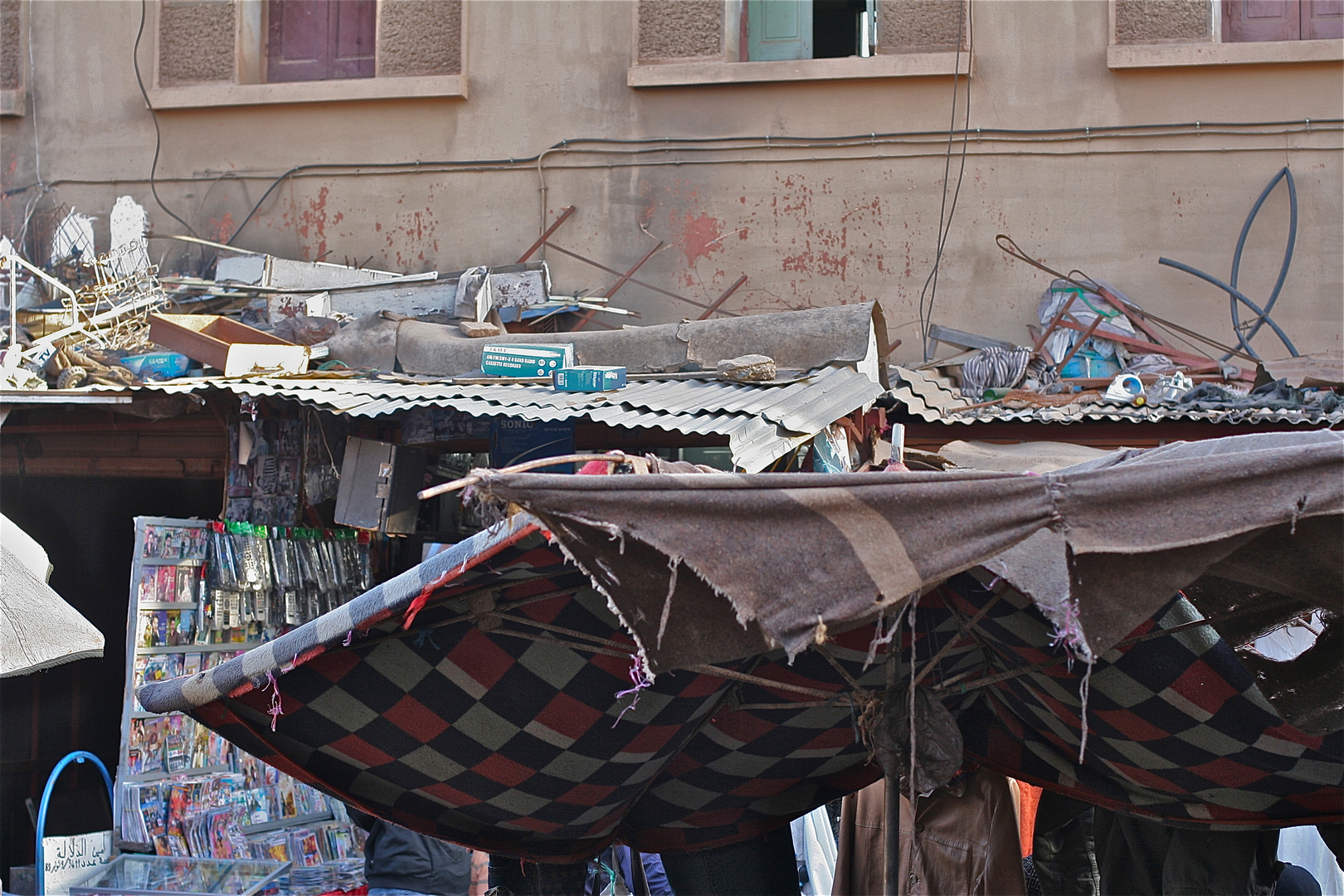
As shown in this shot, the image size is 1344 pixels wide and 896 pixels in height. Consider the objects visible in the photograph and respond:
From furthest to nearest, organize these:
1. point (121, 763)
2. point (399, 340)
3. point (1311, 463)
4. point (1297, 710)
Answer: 1. point (399, 340)
2. point (121, 763)
3. point (1297, 710)
4. point (1311, 463)

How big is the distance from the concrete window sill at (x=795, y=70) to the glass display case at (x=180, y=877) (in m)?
5.90

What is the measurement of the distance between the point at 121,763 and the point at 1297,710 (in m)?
5.04

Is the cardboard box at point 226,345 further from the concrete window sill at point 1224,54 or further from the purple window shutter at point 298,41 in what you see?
the concrete window sill at point 1224,54

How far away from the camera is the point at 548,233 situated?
8578 mm

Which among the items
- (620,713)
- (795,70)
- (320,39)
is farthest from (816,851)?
(320,39)

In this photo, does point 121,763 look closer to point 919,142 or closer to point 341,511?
point 341,511

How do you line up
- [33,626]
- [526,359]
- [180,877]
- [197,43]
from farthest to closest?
[197,43], [526,359], [180,877], [33,626]

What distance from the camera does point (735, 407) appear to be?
493 cm

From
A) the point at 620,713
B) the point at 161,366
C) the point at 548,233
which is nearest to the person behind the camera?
the point at 620,713

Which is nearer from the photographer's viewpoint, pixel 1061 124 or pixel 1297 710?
pixel 1297 710

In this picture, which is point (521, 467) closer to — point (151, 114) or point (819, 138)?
point (819, 138)

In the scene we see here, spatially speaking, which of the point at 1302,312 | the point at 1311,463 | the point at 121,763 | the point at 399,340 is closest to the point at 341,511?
the point at 399,340

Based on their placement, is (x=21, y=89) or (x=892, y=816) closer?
(x=892, y=816)

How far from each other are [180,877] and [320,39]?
6.61 metres
